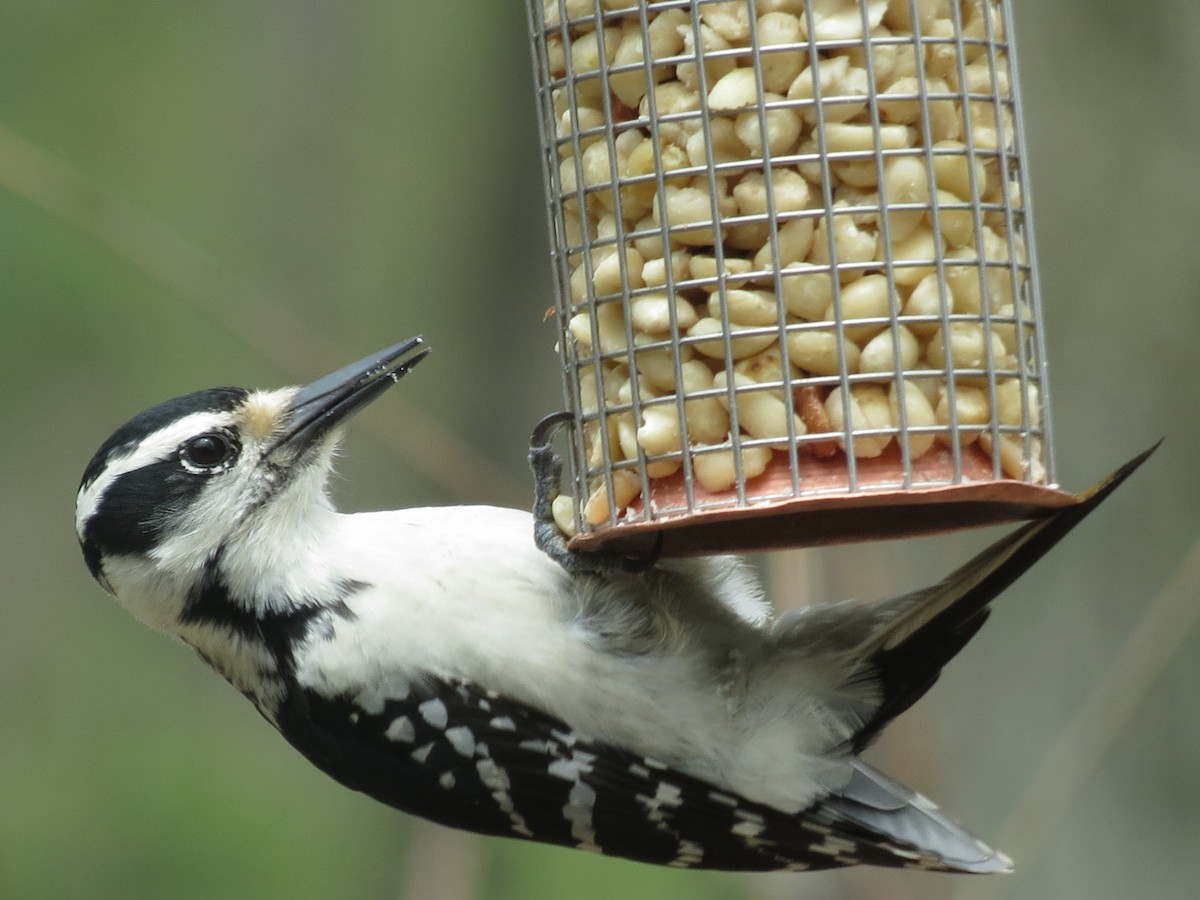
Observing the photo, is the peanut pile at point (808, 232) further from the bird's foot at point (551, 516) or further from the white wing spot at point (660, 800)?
the white wing spot at point (660, 800)

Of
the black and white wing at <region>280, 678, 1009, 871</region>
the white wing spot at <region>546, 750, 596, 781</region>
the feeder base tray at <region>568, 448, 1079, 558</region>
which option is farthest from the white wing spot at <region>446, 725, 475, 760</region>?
the feeder base tray at <region>568, 448, 1079, 558</region>

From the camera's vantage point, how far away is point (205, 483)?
3340 mm

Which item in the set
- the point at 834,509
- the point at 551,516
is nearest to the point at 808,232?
the point at 834,509

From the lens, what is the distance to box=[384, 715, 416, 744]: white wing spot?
127 inches

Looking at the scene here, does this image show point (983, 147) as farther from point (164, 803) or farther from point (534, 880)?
point (164, 803)

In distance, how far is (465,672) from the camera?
321 centimetres

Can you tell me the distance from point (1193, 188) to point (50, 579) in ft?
17.9

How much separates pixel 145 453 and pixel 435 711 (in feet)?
2.69

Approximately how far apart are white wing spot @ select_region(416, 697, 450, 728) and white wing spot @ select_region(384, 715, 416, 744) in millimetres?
35

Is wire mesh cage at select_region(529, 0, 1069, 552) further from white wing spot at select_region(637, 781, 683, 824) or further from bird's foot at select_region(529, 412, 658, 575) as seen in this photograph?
white wing spot at select_region(637, 781, 683, 824)

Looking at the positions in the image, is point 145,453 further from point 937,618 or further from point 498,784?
point 937,618

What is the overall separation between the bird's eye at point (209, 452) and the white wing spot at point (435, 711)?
671mm

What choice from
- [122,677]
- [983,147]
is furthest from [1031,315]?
[122,677]

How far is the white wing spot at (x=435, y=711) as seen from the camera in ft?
10.6
